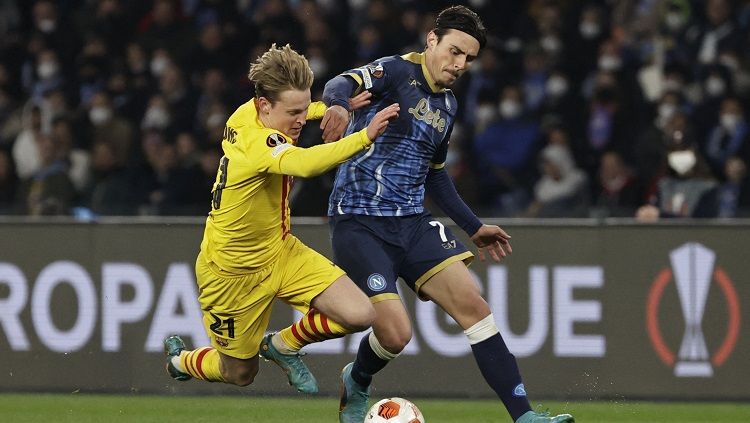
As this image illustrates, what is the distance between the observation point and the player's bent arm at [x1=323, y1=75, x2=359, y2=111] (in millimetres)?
7395

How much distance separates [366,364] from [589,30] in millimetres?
7003

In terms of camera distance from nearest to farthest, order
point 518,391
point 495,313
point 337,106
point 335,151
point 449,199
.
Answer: point 335,151 < point 337,106 < point 518,391 < point 449,199 < point 495,313

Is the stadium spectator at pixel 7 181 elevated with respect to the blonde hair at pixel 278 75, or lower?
lower

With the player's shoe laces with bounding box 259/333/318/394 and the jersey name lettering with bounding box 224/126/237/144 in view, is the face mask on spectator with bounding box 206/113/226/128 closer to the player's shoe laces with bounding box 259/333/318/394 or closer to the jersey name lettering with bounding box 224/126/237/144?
the player's shoe laces with bounding box 259/333/318/394

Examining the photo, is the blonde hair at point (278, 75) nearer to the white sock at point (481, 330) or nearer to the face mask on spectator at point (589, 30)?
the white sock at point (481, 330)

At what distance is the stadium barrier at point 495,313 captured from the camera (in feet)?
34.6

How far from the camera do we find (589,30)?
14477mm

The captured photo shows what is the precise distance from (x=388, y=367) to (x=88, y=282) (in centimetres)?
221

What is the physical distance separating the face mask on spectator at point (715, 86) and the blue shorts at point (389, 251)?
6.20 meters

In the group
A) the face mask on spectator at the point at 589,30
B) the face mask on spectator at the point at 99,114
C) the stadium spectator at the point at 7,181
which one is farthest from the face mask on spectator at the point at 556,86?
the stadium spectator at the point at 7,181

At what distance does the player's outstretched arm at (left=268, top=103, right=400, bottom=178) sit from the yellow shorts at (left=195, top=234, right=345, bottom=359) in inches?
33.1

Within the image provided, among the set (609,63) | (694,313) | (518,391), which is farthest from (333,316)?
(609,63)

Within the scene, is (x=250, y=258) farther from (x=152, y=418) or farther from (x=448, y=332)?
(x=448, y=332)

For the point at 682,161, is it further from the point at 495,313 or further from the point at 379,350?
the point at 379,350
